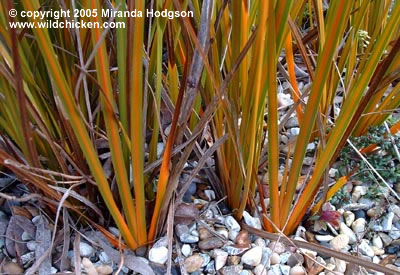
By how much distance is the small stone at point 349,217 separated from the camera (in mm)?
838

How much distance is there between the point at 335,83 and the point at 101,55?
412 millimetres

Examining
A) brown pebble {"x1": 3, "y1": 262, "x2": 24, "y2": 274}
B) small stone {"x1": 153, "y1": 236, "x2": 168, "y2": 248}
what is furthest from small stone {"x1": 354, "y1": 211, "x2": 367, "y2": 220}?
brown pebble {"x1": 3, "y1": 262, "x2": 24, "y2": 274}

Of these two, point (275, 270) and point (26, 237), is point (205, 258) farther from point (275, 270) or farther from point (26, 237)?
point (26, 237)

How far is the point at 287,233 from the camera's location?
0.78m

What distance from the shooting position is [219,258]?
0.74 m

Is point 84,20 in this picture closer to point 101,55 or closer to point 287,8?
point 101,55

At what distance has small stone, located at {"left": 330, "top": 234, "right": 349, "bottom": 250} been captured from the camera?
0.79 meters

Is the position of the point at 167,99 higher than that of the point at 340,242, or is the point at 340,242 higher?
the point at 167,99

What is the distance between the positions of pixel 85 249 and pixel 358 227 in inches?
18.1

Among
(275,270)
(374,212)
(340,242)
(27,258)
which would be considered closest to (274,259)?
(275,270)

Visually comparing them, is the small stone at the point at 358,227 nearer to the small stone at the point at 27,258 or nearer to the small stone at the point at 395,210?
the small stone at the point at 395,210

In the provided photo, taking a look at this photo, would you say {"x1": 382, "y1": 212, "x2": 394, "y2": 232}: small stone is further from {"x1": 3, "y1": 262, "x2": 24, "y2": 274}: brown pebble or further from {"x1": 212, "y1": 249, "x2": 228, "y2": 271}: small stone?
{"x1": 3, "y1": 262, "x2": 24, "y2": 274}: brown pebble

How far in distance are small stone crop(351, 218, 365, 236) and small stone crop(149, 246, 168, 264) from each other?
335 mm

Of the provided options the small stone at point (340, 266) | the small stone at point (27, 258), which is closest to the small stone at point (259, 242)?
the small stone at point (340, 266)
